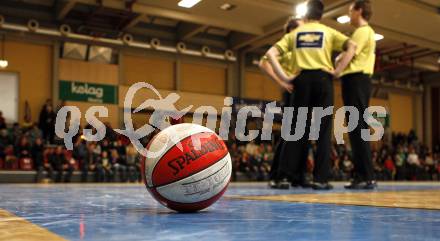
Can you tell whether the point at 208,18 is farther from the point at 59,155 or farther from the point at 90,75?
the point at 59,155

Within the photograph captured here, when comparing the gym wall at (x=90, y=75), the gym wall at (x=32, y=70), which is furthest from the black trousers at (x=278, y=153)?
the gym wall at (x=32, y=70)

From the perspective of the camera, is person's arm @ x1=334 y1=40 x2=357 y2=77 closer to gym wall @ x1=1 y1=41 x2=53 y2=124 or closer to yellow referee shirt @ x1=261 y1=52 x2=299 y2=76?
yellow referee shirt @ x1=261 y1=52 x2=299 y2=76

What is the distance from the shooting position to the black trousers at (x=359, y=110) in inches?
195

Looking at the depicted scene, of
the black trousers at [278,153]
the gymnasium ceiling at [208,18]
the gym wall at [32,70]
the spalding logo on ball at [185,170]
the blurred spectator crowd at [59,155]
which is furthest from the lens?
the gym wall at [32,70]

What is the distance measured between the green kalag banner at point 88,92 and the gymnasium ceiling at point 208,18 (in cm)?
160

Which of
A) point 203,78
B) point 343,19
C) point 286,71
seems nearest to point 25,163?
point 203,78

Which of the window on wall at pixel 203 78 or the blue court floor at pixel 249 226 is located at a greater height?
the window on wall at pixel 203 78

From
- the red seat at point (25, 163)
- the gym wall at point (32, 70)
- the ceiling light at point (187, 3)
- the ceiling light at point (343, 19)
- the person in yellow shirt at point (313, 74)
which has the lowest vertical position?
the red seat at point (25, 163)

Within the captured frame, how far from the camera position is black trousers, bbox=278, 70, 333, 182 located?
4.70m

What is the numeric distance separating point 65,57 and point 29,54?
102 cm

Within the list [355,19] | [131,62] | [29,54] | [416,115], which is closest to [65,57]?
[29,54]

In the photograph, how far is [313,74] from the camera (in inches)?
185

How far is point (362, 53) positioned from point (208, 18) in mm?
10489

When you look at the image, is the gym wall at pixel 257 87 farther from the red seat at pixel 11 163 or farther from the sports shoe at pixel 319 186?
the sports shoe at pixel 319 186
